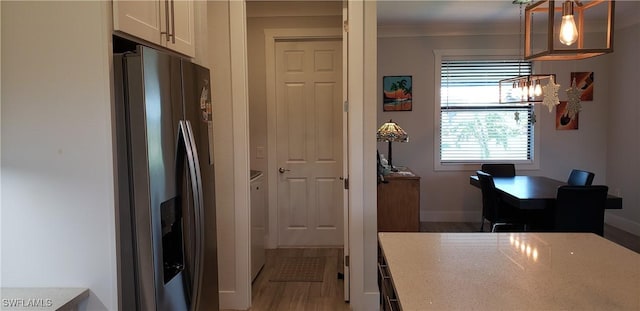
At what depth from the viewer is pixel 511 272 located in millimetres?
1329

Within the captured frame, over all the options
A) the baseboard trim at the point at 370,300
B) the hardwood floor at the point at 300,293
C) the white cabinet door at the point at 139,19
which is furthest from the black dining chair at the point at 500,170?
the white cabinet door at the point at 139,19

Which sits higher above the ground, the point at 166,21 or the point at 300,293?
the point at 166,21

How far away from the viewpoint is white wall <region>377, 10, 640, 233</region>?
208 inches

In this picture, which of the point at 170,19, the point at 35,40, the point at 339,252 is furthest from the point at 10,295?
the point at 339,252

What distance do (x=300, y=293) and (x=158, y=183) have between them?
6.80 ft

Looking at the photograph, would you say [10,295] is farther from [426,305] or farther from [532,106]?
[532,106]

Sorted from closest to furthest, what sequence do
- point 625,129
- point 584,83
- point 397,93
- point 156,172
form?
point 156,172, point 625,129, point 584,83, point 397,93

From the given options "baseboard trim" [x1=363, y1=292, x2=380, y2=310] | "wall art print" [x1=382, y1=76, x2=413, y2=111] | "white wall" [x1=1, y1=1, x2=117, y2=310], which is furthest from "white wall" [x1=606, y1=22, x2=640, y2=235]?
"white wall" [x1=1, y1=1, x2=117, y2=310]

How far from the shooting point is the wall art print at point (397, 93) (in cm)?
541

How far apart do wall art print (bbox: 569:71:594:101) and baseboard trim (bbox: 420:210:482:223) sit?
197cm

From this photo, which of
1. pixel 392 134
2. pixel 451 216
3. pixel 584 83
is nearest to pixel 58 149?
pixel 392 134

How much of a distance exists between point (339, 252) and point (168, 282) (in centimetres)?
291

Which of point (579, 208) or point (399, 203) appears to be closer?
point (579, 208)

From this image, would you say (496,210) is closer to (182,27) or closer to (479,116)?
(479,116)
